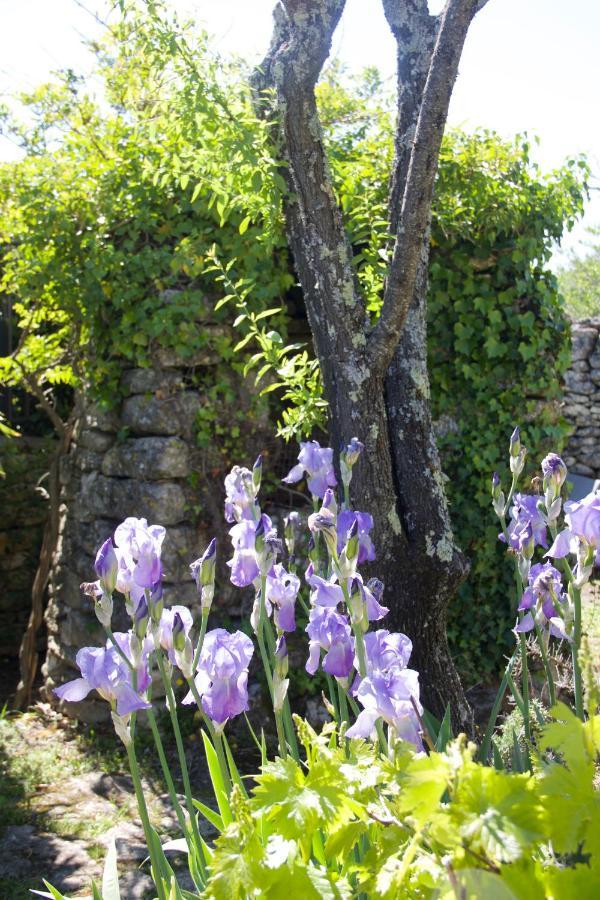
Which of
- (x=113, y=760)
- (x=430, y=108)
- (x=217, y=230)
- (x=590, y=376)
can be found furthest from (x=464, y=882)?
(x=590, y=376)

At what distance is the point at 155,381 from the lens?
4266 millimetres

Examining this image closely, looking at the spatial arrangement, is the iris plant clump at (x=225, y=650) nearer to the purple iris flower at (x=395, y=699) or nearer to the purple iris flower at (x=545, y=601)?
the purple iris flower at (x=395, y=699)

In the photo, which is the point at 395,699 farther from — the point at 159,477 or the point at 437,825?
the point at 159,477

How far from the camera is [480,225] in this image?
4219mm

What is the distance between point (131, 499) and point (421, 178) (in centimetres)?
235

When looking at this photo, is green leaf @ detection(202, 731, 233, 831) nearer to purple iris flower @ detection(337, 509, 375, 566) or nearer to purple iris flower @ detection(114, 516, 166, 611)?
purple iris flower @ detection(114, 516, 166, 611)

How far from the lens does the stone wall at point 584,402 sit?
26.1 feet

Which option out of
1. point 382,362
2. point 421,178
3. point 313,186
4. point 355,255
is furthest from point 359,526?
point 355,255

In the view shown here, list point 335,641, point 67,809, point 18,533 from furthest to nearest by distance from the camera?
point 18,533 → point 67,809 → point 335,641

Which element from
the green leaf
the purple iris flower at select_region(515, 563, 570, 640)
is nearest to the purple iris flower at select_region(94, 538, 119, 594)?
the green leaf

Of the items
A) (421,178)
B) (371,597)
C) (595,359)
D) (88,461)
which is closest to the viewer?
(371,597)

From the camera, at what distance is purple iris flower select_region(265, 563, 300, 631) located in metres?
1.61

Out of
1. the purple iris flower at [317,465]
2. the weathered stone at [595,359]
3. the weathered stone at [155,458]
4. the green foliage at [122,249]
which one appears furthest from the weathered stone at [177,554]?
the weathered stone at [595,359]

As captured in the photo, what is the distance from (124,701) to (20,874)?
211 cm
